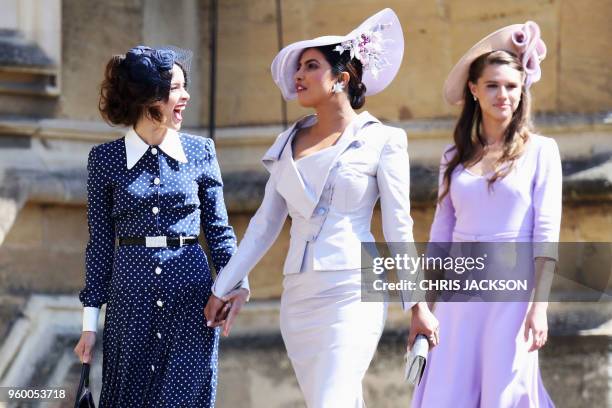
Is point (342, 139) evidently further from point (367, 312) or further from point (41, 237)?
point (41, 237)

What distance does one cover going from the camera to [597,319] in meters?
7.04

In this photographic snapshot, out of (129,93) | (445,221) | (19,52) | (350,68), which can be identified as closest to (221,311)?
(129,93)

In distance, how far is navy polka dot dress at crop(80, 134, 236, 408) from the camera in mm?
4914

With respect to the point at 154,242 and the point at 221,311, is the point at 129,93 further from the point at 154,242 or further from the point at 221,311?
the point at 221,311

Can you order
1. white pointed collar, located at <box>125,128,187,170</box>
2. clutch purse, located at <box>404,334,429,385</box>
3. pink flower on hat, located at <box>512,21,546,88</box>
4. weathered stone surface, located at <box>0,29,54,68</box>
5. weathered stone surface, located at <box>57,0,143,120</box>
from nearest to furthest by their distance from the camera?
clutch purse, located at <box>404,334,429,385</box> < white pointed collar, located at <box>125,128,187,170</box> < pink flower on hat, located at <box>512,21,546,88</box> < weathered stone surface, located at <box>0,29,54,68</box> < weathered stone surface, located at <box>57,0,143,120</box>

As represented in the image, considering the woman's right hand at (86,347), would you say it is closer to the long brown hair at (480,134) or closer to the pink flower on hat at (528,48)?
the long brown hair at (480,134)

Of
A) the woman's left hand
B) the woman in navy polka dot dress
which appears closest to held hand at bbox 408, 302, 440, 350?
the woman's left hand

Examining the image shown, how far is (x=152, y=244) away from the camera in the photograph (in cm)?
498

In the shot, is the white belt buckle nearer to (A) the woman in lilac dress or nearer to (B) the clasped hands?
(B) the clasped hands

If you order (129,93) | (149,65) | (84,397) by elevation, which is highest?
(149,65)

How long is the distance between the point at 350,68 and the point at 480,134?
30.2 inches

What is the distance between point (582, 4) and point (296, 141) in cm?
256

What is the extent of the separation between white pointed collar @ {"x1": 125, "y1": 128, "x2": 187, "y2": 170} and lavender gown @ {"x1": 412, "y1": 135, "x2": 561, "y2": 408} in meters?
1.11

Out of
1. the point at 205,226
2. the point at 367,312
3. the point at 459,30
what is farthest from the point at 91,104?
the point at 367,312
